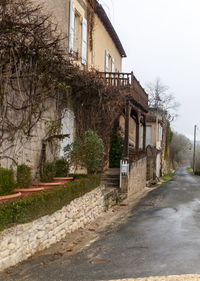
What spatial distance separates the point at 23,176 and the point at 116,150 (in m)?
10.7

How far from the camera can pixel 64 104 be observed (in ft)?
38.0

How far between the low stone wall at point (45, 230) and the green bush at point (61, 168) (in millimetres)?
1005

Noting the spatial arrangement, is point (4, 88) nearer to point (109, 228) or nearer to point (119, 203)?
point (109, 228)

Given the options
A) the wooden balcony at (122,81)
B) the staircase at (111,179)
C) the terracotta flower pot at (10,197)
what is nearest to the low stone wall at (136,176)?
the staircase at (111,179)

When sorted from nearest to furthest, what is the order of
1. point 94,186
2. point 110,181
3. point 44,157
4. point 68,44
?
point 44,157, point 94,186, point 68,44, point 110,181

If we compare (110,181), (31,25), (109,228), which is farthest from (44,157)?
(110,181)

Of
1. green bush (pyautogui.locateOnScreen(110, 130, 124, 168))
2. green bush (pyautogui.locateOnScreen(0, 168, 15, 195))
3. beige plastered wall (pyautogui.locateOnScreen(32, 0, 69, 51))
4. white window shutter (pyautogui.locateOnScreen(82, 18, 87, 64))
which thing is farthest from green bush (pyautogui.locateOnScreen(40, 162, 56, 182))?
green bush (pyautogui.locateOnScreen(110, 130, 124, 168))

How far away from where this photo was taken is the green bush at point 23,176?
8.48m

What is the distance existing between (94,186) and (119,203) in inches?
128

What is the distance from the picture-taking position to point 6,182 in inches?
297

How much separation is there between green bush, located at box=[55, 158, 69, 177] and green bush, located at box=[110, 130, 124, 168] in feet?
27.1

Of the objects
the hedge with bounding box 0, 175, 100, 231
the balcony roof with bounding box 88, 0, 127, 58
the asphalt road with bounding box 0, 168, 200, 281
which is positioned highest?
the balcony roof with bounding box 88, 0, 127, 58

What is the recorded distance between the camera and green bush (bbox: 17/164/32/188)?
848 cm

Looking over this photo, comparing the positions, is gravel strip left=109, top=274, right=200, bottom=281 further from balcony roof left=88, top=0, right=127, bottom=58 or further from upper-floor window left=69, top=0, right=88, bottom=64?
balcony roof left=88, top=0, right=127, bottom=58
